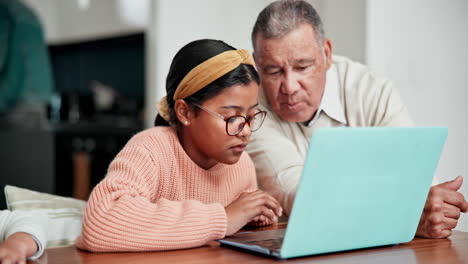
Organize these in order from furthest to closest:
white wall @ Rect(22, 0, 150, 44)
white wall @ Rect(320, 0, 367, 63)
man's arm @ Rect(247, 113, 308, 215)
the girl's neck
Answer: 1. white wall @ Rect(22, 0, 150, 44)
2. white wall @ Rect(320, 0, 367, 63)
3. man's arm @ Rect(247, 113, 308, 215)
4. the girl's neck

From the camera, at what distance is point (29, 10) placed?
15.1ft

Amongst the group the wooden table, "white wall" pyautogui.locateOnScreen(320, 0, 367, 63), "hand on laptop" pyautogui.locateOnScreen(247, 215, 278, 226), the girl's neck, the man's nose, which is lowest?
"hand on laptop" pyautogui.locateOnScreen(247, 215, 278, 226)

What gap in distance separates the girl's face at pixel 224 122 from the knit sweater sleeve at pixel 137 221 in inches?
7.7

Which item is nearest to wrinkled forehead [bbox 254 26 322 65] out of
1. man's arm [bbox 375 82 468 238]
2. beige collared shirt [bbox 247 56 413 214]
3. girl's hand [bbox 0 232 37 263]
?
beige collared shirt [bbox 247 56 413 214]

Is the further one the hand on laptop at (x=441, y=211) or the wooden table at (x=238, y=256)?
the hand on laptop at (x=441, y=211)

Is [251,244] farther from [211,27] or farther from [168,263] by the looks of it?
[211,27]

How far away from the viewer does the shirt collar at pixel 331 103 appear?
1.84 meters

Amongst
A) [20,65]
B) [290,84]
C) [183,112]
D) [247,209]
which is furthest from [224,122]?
[20,65]

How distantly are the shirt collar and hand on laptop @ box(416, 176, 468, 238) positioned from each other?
0.56m

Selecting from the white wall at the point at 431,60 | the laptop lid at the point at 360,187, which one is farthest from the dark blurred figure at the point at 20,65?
the laptop lid at the point at 360,187

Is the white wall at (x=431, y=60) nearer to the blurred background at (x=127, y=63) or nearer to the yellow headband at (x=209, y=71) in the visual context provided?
the blurred background at (x=127, y=63)

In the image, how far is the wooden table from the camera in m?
0.98

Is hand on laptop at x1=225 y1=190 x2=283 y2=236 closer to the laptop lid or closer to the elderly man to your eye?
the laptop lid

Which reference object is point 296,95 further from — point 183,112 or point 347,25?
point 347,25
